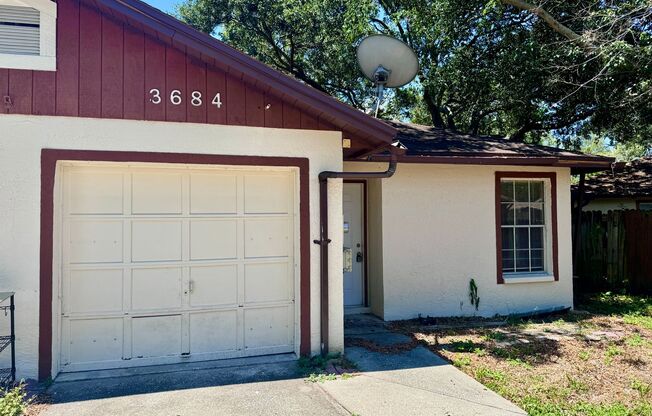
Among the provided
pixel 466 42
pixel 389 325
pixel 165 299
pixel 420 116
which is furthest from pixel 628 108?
pixel 165 299

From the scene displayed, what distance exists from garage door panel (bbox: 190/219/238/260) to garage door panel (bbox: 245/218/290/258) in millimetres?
169

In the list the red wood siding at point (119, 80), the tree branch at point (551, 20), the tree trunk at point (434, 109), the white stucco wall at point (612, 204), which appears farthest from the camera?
the tree trunk at point (434, 109)

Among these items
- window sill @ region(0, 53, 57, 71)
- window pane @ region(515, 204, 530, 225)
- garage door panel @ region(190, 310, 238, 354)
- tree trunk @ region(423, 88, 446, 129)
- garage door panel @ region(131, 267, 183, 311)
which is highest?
tree trunk @ region(423, 88, 446, 129)

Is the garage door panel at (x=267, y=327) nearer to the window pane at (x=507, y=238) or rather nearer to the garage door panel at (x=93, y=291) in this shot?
the garage door panel at (x=93, y=291)

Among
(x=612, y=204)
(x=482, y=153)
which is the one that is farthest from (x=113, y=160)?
(x=612, y=204)

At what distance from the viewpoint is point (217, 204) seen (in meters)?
5.44

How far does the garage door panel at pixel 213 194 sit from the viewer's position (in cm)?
536

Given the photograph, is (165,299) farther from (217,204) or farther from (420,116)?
(420,116)

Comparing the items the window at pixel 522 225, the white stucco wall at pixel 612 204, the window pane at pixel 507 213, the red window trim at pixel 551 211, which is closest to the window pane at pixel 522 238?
the window at pixel 522 225

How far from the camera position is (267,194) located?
5594mm

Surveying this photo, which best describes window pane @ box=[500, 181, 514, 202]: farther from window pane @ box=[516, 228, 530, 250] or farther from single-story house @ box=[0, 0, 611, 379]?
single-story house @ box=[0, 0, 611, 379]

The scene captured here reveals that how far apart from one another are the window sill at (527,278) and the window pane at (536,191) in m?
1.38

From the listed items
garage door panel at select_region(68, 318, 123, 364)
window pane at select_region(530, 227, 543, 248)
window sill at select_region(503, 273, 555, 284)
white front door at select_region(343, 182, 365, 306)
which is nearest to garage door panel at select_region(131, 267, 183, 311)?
garage door panel at select_region(68, 318, 123, 364)

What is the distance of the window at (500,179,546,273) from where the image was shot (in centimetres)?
820
